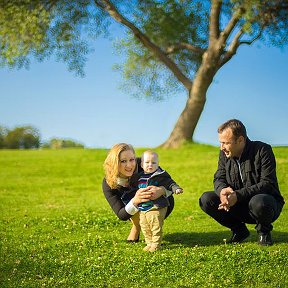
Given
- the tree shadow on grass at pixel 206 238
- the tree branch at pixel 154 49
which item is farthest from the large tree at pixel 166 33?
the tree shadow on grass at pixel 206 238

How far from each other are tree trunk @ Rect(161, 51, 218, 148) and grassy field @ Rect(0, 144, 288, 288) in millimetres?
9635

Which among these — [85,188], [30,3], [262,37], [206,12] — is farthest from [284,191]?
[30,3]

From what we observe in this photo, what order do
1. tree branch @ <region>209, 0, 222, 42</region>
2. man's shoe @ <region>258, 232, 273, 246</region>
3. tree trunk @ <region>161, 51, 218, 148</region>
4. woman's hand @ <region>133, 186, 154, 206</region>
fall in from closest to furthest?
woman's hand @ <region>133, 186, 154, 206</region>, man's shoe @ <region>258, 232, 273, 246</region>, tree branch @ <region>209, 0, 222, 42</region>, tree trunk @ <region>161, 51, 218, 148</region>

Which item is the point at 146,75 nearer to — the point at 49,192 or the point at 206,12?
the point at 206,12

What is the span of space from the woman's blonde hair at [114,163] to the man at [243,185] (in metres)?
1.50

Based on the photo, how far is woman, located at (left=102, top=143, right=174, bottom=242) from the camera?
8477 millimetres

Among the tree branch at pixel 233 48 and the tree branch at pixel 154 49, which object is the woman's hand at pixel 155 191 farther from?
the tree branch at pixel 233 48

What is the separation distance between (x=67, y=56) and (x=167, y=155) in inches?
364

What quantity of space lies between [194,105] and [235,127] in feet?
66.0

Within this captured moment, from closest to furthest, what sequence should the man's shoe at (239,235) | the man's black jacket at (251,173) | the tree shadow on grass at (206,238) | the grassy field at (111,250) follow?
the grassy field at (111,250)
the man's black jacket at (251,173)
the man's shoe at (239,235)
the tree shadow on grass at (206,238)

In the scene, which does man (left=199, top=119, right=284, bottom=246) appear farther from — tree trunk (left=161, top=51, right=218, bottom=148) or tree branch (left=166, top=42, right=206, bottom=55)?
tree branch (left=166, top=42, right=206, bottom=55)

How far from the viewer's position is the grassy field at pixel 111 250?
7680 mm

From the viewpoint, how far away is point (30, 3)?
29.9 m

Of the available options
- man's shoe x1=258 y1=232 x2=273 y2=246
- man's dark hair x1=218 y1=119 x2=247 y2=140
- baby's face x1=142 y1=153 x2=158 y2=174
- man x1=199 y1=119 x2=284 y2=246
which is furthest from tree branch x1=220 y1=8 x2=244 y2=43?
baby's face x1=142 y1=153 x2=158 y2=174
